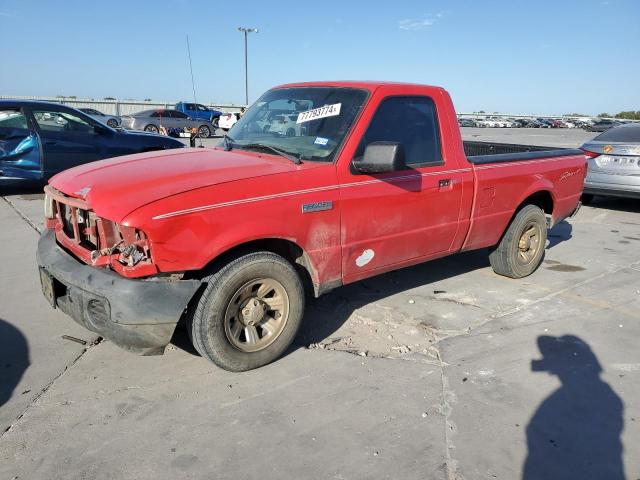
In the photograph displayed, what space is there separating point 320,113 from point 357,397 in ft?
6.81

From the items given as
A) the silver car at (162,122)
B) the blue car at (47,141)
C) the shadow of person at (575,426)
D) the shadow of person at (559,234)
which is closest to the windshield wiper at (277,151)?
the shadow of person at (575,426)

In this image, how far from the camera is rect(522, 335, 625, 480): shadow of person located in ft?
8.40

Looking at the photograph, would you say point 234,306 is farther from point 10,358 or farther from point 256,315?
point 10,358

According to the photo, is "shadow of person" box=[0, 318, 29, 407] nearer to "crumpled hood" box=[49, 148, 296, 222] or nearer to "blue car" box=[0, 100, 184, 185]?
"crumpled hood" box=[49, 148, 296, 222]

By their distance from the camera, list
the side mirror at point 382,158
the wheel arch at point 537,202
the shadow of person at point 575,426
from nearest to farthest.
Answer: the shadow of person at point 575,426 → the side mirror at point 382,158 → the wheel arch at point 537,202

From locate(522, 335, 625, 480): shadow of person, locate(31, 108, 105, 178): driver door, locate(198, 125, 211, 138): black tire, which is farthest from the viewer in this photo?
locate(198, 125, 211, 138): black tire

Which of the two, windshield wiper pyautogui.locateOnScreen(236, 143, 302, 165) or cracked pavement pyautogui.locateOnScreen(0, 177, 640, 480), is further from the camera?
windshield wiper pyautogui.locateOnScreen(236, 143, 302, 165)

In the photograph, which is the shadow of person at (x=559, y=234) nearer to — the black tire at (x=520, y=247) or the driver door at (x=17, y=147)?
the black tire at (x=520, y=247)

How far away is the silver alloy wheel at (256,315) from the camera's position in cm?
328

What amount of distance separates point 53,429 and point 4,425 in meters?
0.29

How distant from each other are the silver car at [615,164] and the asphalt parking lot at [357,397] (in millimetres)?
4420

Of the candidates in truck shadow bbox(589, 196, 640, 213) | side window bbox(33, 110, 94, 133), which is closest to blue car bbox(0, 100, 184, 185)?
side window bbox(33, 110, 94, 133)

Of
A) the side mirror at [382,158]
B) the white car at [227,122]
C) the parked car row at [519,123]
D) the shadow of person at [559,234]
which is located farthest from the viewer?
the parked car row at [519,123]

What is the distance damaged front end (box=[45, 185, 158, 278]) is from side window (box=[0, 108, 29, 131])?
248 inches
